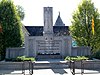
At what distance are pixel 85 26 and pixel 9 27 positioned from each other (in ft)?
30.6

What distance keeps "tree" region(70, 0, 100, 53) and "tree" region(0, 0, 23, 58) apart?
23.1ft

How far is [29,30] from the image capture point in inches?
2426

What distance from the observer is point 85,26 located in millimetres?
36844

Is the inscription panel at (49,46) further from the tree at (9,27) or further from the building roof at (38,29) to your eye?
the building roof at (38,29)

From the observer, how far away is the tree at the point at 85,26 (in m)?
36.4

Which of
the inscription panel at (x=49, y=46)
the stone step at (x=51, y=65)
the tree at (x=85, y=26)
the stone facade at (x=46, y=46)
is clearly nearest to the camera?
the stone step at (x=51, y=65)

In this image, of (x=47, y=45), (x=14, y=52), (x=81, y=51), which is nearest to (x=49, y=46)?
(x=47, y=45)

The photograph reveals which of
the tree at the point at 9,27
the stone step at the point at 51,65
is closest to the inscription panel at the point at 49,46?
the tree at the point at 9,27

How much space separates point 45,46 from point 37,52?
1045 mm

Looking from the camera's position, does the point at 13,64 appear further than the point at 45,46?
No

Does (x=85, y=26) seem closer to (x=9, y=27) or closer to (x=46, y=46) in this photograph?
(x=46, y=46)

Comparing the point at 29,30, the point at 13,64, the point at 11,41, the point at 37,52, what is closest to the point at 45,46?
the point at 37,52

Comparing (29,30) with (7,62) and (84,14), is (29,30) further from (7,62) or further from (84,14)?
(7,62)

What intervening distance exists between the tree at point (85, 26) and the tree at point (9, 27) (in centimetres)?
703
